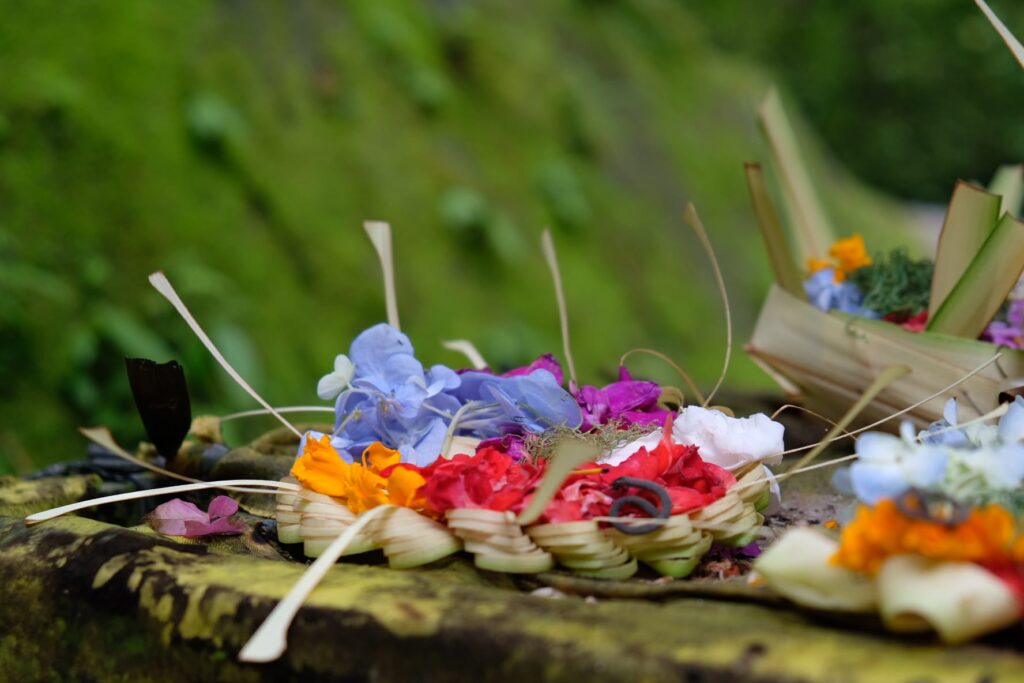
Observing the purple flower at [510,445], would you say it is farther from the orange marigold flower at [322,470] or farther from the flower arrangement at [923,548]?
the flower arrangement at [923,548]

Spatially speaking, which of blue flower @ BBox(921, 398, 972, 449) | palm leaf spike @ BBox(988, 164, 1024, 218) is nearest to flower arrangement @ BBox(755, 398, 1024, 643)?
blue flower @ BBox(921, 398, 972, 449)

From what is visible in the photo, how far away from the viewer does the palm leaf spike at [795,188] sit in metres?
2.01

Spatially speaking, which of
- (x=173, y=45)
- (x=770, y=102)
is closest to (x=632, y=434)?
(x=770, y=102)

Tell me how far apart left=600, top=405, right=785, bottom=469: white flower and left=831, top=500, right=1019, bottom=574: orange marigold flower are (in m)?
0.36

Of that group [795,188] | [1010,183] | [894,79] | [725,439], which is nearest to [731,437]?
[725,439]

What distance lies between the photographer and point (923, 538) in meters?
0.83

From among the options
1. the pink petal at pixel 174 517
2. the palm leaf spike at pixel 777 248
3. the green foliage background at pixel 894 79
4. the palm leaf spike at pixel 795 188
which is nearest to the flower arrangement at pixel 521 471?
the pink petal at pixel 174 517

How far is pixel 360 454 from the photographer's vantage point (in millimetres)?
1370

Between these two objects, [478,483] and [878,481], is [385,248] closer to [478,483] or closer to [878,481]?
[478,483]

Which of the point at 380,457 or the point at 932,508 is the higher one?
the point at 932,508

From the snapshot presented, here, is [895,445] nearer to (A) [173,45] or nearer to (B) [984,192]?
(B) [984,192]

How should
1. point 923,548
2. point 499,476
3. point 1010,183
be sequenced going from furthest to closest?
point 1010,183 < point 499,476 < point 923,548

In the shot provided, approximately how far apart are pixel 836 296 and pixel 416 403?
0.87 meters

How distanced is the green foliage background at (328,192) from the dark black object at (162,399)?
2.39 ft
